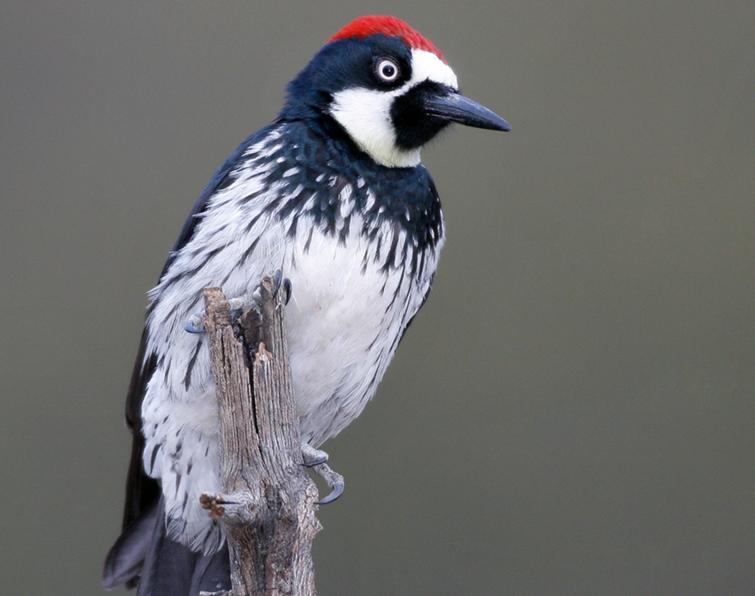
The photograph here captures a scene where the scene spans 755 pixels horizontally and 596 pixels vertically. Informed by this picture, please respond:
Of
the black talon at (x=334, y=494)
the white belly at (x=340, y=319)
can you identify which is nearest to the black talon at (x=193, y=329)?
the white belly at (x=340, y=319)

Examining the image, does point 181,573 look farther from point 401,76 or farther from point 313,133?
point 401,76

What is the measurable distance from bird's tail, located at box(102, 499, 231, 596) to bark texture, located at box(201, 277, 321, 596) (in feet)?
1.92

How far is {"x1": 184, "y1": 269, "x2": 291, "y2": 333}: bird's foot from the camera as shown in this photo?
5.72 feet

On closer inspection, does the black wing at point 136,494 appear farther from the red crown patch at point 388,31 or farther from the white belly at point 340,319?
the red crown patch at point 388,31

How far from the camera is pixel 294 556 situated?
1784 mm

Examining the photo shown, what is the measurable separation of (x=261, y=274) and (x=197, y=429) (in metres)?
0.39

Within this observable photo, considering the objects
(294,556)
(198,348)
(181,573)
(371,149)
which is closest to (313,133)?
(371,149)

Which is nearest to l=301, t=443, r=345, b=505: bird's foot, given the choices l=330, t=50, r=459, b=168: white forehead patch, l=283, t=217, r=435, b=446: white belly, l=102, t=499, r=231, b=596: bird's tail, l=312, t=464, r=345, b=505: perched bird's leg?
l=312, t=464, r=345, b=505: perched bird's leg

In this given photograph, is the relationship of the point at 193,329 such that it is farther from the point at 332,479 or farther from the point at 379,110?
the point at 379,110

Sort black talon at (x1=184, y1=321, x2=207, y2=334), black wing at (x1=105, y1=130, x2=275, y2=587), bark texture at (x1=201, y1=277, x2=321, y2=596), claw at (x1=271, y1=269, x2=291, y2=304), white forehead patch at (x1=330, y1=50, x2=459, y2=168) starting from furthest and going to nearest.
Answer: black wing at (x1=105, y1=130, x2=275, y2=587)
white forehead patch at (x1=330, y1=50, x2=459, y2=168)
black talon at (x1=184, y1=321, x2=207, y2=334)
claw at (x1=271, y1=269, x2=291, y2=304)
bark texture at (x1=201, y1=277, x2=321, y2=596)

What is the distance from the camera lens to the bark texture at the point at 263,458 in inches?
68.1

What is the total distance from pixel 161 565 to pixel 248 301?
2.78 ft

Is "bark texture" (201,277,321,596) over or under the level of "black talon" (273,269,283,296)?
under

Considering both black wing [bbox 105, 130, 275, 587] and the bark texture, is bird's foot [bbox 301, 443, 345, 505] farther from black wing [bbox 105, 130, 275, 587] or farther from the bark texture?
black wing [bbox 105, 130, 275, 587]
